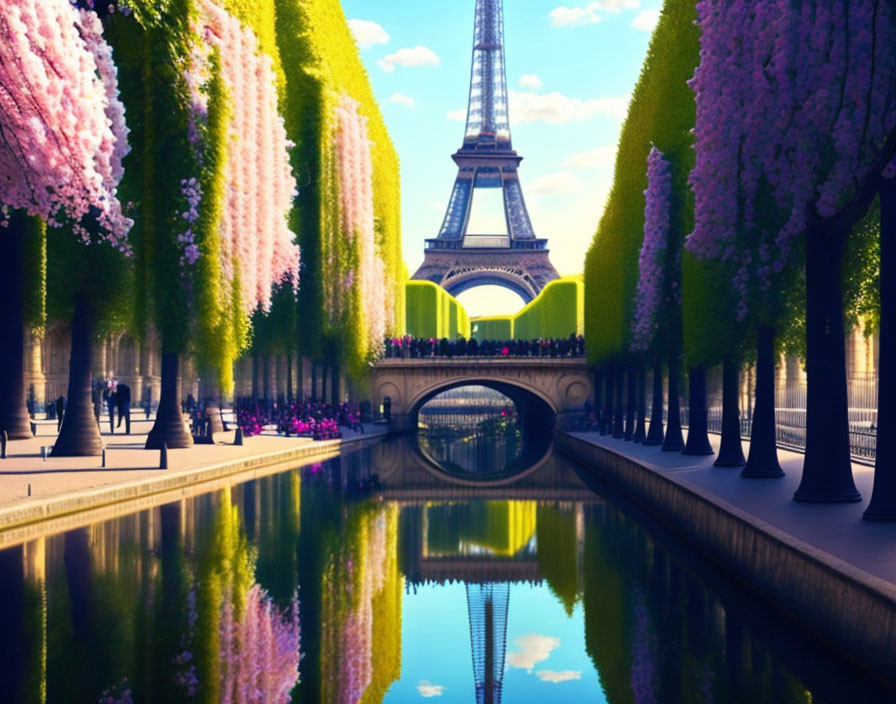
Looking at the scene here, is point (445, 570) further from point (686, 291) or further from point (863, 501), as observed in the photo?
point (686, 291)

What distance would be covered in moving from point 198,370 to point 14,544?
12779 millimetres

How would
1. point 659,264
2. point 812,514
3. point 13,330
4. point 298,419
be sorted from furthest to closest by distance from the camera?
point 298,419, point 659,264, point 13,330, point 812,514

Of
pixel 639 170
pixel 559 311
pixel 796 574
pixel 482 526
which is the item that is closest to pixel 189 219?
pixel 482 526

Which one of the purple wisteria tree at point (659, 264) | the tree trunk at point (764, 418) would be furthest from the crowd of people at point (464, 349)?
the tree trunk at point (764, 418)

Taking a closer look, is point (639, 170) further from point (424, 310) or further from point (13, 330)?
point (424, 310)

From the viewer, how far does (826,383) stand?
15.9 meters

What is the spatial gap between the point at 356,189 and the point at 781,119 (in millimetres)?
30525

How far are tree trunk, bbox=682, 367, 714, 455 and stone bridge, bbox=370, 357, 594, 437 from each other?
2732 cm

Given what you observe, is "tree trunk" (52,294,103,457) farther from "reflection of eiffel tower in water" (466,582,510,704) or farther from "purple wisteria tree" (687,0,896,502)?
"reflection of eiffel tower in water" (466,582,510,704)

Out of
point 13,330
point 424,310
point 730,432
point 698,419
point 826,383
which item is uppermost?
point 424,310

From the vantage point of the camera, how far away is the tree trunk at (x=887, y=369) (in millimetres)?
13375

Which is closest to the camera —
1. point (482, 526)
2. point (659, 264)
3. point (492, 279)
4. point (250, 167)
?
point (482, 526)

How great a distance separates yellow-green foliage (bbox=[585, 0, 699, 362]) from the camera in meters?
26.6

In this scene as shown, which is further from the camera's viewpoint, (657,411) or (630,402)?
(630,402)
